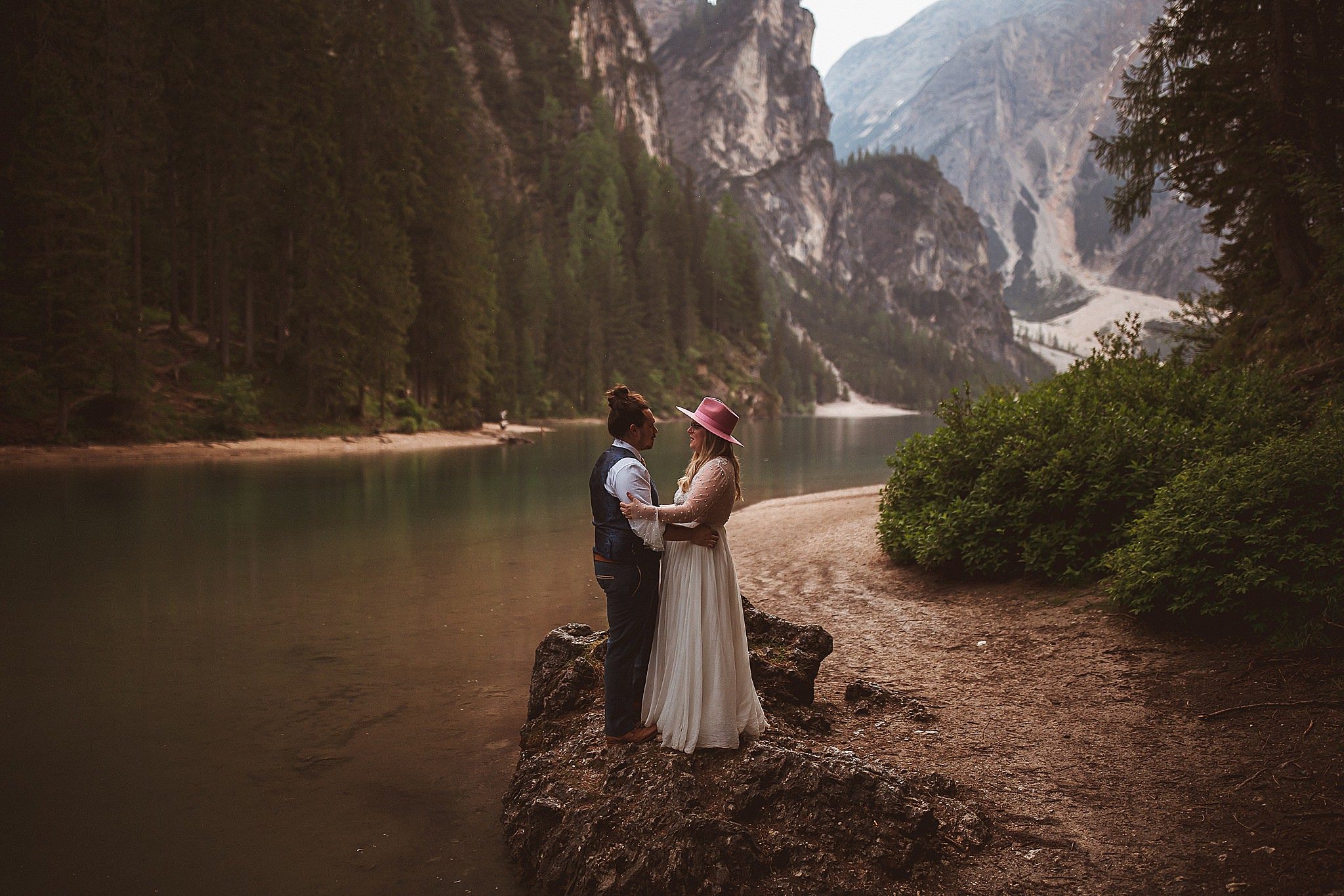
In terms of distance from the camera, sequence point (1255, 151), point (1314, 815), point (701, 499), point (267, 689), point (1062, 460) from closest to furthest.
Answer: point (1314, 815) → point (701, 499) → point (267, 689) → point (1062, 460) → point (1255, 151)

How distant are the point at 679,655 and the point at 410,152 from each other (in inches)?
2268

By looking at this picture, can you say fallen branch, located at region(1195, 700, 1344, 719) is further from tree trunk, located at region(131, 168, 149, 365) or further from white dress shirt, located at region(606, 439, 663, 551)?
tree trunk, located at region(131, 168, 149, 365)

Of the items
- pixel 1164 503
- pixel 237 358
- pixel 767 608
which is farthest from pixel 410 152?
pixel 1164 503

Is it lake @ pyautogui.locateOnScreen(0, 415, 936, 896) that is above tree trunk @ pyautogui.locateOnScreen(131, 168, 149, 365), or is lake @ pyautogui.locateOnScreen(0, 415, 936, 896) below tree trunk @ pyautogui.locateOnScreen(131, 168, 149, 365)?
below

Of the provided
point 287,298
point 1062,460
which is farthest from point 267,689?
point 287,298

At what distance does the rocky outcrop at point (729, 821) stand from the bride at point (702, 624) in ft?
0.62

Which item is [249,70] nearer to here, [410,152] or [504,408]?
[410,152]

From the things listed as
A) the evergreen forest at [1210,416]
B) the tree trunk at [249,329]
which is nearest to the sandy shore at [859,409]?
the tree trunk at [249,329]

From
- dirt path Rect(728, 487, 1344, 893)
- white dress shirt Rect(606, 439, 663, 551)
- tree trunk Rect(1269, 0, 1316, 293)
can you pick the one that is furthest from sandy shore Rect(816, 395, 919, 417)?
white dress shirt Rect(606, 439, 663, 551)

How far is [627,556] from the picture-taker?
17.8 feet

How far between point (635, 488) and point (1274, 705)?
5.02 metres

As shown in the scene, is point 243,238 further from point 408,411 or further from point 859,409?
point 859,409

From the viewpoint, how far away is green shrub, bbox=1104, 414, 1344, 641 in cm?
680

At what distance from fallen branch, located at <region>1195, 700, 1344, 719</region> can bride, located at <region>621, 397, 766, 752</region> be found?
11.8 feet
